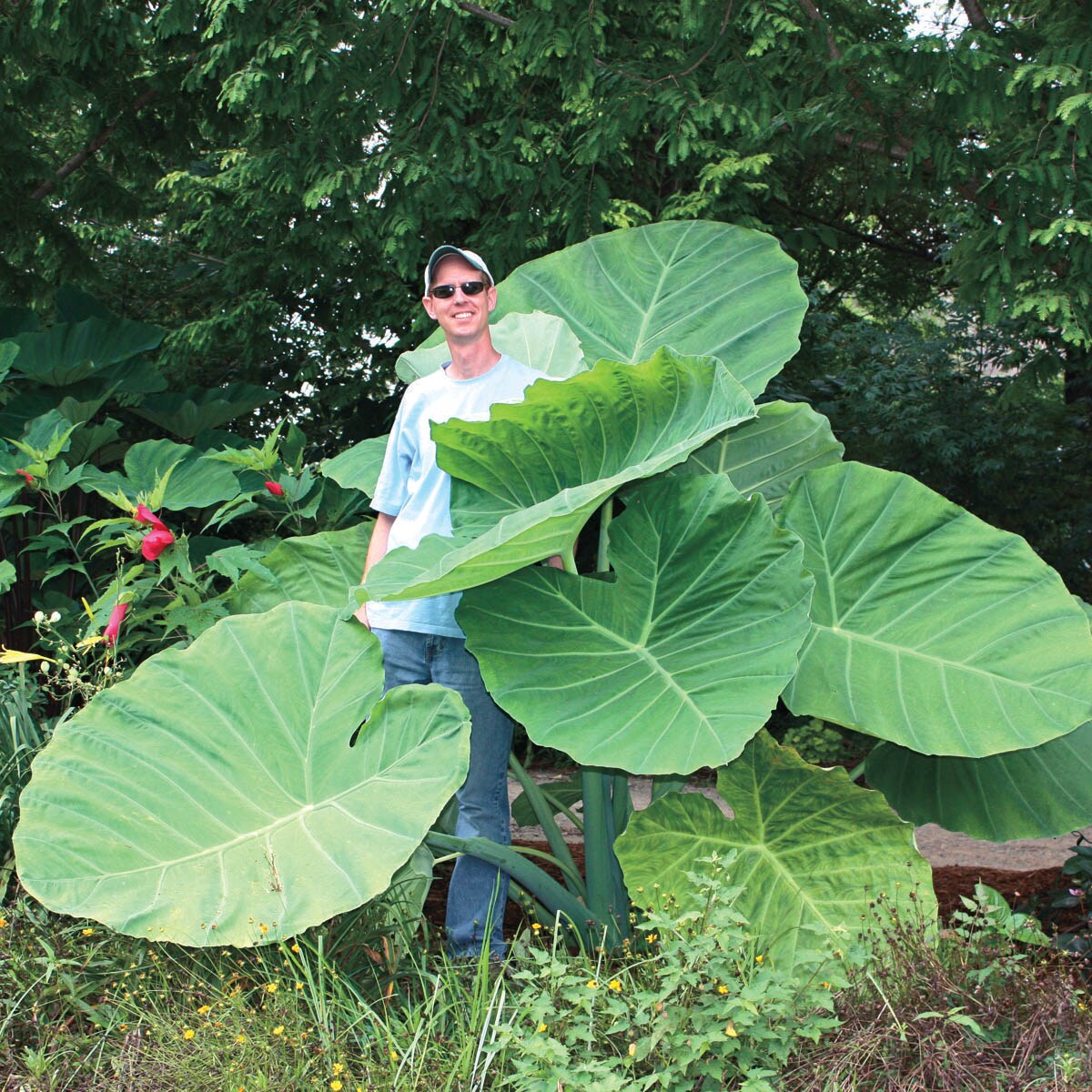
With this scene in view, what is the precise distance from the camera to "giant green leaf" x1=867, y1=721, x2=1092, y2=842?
106 inches

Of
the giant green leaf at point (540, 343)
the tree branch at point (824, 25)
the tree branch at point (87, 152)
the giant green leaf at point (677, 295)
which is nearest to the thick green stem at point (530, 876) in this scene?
the giant green leaf at point (540, 343)

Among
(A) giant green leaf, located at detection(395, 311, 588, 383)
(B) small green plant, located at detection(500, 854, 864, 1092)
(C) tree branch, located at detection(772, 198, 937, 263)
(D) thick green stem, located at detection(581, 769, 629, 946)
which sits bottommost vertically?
(D) thick green stem, located at detection(581, 769, 629, 946)

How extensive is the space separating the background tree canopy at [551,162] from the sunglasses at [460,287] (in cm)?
129

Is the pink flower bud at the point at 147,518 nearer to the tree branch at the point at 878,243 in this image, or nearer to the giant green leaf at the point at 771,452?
the giant green leaf at the point at 771,452

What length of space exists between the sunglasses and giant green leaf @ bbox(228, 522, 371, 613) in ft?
2.63

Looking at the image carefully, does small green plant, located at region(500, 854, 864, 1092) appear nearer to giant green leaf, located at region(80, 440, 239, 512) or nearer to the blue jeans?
the blue jeans

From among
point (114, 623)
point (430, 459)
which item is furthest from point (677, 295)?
point (114, 623)

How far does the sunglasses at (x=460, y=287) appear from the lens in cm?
266

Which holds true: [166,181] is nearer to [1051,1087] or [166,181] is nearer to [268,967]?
[268,967]

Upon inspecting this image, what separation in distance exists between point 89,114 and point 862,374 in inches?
183

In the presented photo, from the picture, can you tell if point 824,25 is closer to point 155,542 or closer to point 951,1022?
point 155,542

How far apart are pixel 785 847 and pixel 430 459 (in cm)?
115

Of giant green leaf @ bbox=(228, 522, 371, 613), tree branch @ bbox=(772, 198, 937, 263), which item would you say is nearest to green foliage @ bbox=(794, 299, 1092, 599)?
tree branch @ bbox=(772, 198, 937, 263)

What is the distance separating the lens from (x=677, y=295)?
321cm
